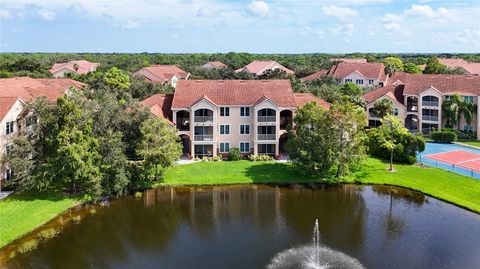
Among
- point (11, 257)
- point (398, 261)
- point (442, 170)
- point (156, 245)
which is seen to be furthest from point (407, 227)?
point (11, 257)

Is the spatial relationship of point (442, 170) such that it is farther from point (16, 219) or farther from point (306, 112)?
point (16, 219)

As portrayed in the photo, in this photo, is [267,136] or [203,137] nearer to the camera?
[203,137]

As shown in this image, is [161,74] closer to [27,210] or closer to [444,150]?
[444,150]

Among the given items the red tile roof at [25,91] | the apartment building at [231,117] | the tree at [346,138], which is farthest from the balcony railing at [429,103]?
the red tile roof at [25,91]

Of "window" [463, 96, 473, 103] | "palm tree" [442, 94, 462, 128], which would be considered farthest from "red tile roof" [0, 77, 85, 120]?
"window" [463, 96, 473, 103]

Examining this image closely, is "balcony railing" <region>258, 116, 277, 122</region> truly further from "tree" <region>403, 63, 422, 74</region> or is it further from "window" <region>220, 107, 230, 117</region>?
"tree" <region>403, 63, 422, 74</region>

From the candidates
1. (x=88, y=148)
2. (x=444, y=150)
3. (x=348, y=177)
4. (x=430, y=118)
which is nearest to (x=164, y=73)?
(x=430, y=118)
